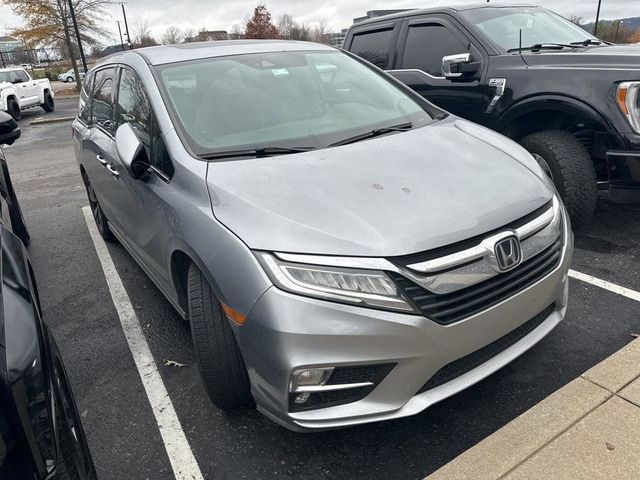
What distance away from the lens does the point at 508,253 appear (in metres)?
2.02

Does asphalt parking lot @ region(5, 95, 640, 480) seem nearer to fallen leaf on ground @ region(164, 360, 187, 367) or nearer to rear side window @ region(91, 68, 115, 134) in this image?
fallen leaf on ground @ region(164, 360, 187, 367)

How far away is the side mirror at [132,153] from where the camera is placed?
2650 millimetres

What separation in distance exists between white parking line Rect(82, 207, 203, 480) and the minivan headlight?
3.20 feet

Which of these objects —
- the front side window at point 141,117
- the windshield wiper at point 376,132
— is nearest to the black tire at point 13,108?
the front side window at point 141,117

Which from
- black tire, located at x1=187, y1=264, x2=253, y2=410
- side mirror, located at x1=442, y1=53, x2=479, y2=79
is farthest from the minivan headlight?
side mirror, located at x1=442, y1=53, x2=479, y2=79

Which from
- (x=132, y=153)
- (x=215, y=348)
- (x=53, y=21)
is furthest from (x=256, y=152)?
(x=53, y=21)

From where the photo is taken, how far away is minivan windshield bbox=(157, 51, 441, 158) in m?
2.66

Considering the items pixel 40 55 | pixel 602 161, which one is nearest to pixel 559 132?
pixel 602 161

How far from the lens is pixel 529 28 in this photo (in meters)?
4.90

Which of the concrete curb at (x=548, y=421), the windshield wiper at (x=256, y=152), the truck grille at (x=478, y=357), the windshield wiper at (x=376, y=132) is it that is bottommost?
the concrete curb at (x=548, y=421)

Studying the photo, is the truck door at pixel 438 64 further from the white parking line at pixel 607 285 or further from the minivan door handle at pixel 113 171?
the minivan door handle at pixel 113 171

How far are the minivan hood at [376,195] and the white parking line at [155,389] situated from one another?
104 cm

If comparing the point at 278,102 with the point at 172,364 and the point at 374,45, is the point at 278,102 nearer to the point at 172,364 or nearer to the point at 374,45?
the point at 172,364

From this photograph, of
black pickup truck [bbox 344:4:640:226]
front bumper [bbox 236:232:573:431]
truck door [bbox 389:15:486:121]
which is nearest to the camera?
front bumper [bbox 236:232:573:431]
